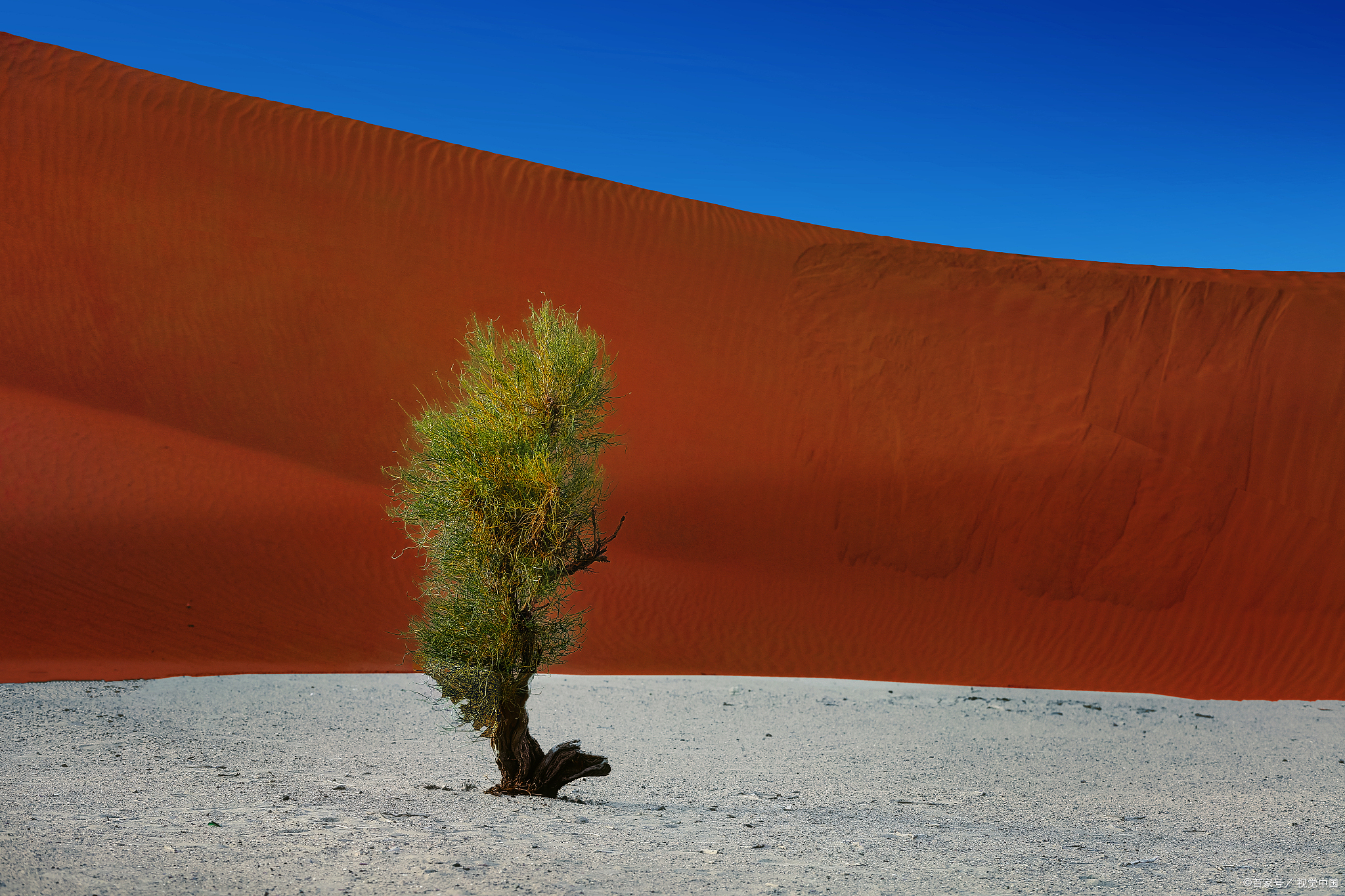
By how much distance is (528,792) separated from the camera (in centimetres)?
611

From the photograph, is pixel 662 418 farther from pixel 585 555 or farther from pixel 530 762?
pixel 530 762

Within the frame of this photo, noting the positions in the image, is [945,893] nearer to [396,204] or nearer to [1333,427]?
[1333,427]

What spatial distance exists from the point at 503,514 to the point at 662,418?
11347 millimetres

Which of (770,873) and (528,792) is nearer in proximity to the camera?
(770,873)

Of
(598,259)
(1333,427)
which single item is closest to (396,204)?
(598,259)

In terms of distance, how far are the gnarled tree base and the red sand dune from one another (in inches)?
229

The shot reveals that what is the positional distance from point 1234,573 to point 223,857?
51.2 ft

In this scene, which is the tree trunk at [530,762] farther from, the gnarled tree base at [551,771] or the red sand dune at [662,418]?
the red sand dune at [662,418]

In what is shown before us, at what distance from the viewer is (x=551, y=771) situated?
6164 millimetres

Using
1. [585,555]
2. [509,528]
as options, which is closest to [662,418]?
[585,555]

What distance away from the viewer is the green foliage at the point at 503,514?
5895 millimetres

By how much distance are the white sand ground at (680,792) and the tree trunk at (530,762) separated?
1.05 ft

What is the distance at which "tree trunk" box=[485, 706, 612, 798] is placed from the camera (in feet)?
20.0

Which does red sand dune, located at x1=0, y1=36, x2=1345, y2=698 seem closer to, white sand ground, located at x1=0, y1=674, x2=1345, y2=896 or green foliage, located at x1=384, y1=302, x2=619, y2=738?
white sand ground, located at x1=0, y1=674, x2=1345, y2=896
